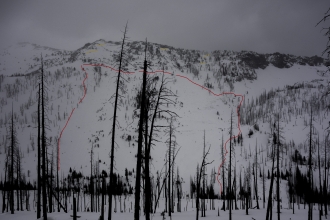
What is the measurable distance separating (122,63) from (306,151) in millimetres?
128276

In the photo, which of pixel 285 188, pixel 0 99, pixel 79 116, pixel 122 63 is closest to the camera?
pixel 122 63

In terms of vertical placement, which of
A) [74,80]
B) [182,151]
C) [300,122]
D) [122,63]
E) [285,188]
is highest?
[74,80]

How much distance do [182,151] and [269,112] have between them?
95.6 meters

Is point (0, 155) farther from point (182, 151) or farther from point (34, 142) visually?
point (182, 151)

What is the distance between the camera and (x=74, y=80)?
199m

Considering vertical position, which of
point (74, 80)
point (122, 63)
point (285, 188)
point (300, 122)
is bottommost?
point (285, 188)

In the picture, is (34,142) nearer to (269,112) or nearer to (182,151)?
(182,151)

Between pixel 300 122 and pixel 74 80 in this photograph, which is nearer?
pixel 300 122

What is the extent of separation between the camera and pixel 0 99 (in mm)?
180750

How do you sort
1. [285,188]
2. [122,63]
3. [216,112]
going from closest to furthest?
[122,63] < [285,188] < [216,112]

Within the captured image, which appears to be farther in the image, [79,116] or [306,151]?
[79,116]

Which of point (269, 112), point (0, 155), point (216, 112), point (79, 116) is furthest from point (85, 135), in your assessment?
point (269, 112)

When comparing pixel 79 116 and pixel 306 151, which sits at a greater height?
pixel 79 116

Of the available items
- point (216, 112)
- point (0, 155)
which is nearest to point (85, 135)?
point (0, 155)
